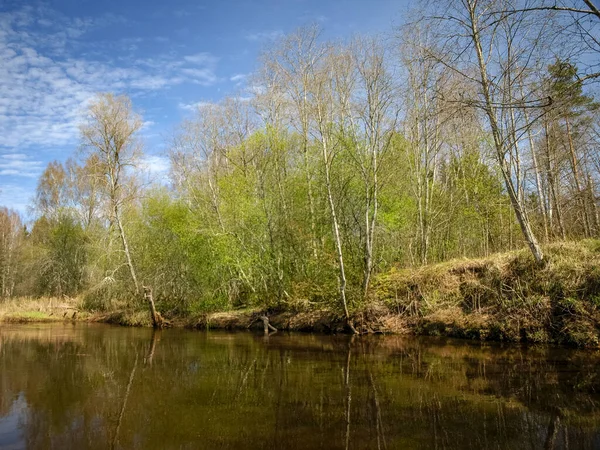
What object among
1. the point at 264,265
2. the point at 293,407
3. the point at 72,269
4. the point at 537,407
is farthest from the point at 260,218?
the point at 72,269

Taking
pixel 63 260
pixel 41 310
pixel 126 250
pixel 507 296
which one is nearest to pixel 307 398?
pixel 507 296

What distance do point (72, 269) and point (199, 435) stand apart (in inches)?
1209

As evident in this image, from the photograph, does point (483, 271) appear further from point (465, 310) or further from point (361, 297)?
point (361, 297)

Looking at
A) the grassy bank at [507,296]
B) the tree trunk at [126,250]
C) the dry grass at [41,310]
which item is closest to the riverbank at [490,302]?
the grassy bank at [507,296]

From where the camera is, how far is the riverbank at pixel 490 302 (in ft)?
36.4

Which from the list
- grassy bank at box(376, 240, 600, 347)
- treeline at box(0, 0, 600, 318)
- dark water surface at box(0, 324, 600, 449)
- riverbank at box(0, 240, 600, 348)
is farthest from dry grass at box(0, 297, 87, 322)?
grassy bank at box(376, 240, 600, 347)

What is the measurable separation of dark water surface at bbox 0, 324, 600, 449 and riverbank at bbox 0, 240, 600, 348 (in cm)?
107

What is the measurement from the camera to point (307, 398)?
6.78 metres

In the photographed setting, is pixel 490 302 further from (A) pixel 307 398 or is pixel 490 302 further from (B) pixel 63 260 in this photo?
(B) pixel 63 260

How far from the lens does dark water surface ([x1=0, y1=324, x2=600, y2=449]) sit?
502 cm

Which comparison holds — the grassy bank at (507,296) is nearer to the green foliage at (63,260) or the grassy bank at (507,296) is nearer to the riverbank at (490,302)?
the riverbank at (490,302)

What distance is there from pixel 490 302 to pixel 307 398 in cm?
867

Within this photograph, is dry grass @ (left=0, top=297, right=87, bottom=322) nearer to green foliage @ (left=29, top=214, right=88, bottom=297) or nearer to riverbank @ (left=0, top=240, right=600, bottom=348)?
green foliage @ (left=29, top=214, right=88, bottom=297)

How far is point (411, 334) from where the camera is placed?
46.8 ft
